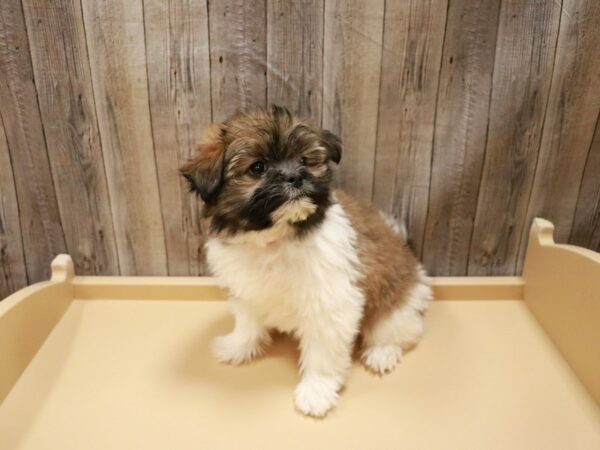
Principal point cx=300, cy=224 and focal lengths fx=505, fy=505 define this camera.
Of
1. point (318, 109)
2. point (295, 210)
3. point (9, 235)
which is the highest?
point (318, 109)

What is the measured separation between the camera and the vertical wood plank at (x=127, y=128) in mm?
1702

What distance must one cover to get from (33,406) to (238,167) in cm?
104

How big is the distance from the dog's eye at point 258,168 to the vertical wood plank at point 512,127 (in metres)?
0.95

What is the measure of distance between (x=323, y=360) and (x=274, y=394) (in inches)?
8.7

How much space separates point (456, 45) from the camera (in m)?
1.72

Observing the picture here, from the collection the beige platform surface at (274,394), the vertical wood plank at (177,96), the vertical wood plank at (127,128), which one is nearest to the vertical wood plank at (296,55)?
the vertical wood plank at (177,96)

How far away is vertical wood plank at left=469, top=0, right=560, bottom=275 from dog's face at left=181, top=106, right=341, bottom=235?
0.81 meters

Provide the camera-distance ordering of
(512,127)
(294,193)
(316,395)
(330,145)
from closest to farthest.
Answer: (294,193) → (330,145) → (316,395) → (512,127)

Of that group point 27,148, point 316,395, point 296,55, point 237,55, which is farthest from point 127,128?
point 316,395

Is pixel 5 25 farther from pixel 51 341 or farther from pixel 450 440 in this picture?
pixel 450 440

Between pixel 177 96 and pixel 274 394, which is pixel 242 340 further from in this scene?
pixel 177 96

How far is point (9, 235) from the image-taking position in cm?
205

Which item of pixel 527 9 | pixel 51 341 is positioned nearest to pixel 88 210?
pixel 51 341

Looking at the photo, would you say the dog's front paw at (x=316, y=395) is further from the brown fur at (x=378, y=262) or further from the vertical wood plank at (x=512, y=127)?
the vertical wood plank at (x=512, y=127)
